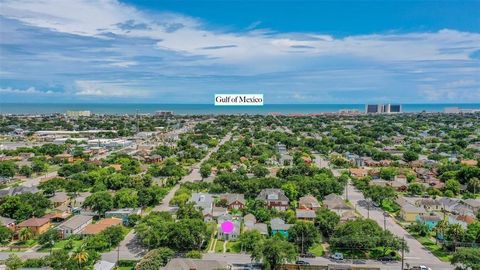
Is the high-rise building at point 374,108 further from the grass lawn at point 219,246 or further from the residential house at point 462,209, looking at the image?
the grass lawn at point 219,246

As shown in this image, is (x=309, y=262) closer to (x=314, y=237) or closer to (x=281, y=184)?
(x=314, y=237)

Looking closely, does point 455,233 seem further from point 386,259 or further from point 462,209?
point 462,209

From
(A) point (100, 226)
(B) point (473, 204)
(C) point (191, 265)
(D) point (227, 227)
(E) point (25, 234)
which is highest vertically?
(B) point (473, 204)

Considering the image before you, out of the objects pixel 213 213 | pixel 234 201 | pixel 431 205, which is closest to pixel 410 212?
pixel 431 205

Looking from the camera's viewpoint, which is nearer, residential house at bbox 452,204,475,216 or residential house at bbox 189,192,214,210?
residential house at bbox 452,204,475,216

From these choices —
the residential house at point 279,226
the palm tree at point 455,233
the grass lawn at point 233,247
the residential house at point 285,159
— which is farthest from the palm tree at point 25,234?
the residential house at point 285,159

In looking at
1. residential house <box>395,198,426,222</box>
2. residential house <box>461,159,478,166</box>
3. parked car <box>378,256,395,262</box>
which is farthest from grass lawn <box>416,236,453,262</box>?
residential house <box>461,159,478,166</box>

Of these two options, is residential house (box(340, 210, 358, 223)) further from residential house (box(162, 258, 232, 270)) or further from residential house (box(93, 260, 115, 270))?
residential house (box(93, 260, 115, 270))
